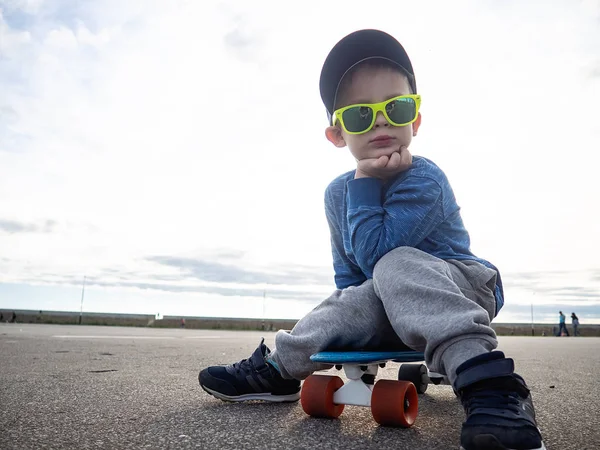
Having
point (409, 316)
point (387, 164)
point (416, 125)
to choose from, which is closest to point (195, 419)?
point (409, 316)

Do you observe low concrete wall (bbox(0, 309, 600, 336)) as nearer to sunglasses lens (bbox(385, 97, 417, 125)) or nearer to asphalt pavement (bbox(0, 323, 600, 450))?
asphalt pavement (bbox(0, 323, 600, 450))

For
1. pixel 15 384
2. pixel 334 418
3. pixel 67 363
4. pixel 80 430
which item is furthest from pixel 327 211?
pixel 67 363

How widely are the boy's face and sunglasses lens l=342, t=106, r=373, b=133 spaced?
3cm

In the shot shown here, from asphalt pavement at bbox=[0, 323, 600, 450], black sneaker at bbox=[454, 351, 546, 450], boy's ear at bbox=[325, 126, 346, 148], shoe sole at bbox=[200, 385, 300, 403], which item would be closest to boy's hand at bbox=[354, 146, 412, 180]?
boy's ear at bbox=[325, 126, 346, 148]

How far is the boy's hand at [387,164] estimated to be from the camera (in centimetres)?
189

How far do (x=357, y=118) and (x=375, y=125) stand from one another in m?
0.08

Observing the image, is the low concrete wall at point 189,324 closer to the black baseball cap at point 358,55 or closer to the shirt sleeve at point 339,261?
the shirt sleeve at point 339,261

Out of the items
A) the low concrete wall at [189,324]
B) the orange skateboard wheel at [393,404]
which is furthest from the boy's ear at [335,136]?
the low concrete wall at [189,324]

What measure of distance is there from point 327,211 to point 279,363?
28.0 inches

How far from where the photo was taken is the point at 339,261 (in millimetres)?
2258

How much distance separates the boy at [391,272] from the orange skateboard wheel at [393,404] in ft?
0.56

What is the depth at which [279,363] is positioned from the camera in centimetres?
210

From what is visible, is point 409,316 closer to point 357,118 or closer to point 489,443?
point 489,443

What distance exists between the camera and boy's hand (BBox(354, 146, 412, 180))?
74.6 inches
